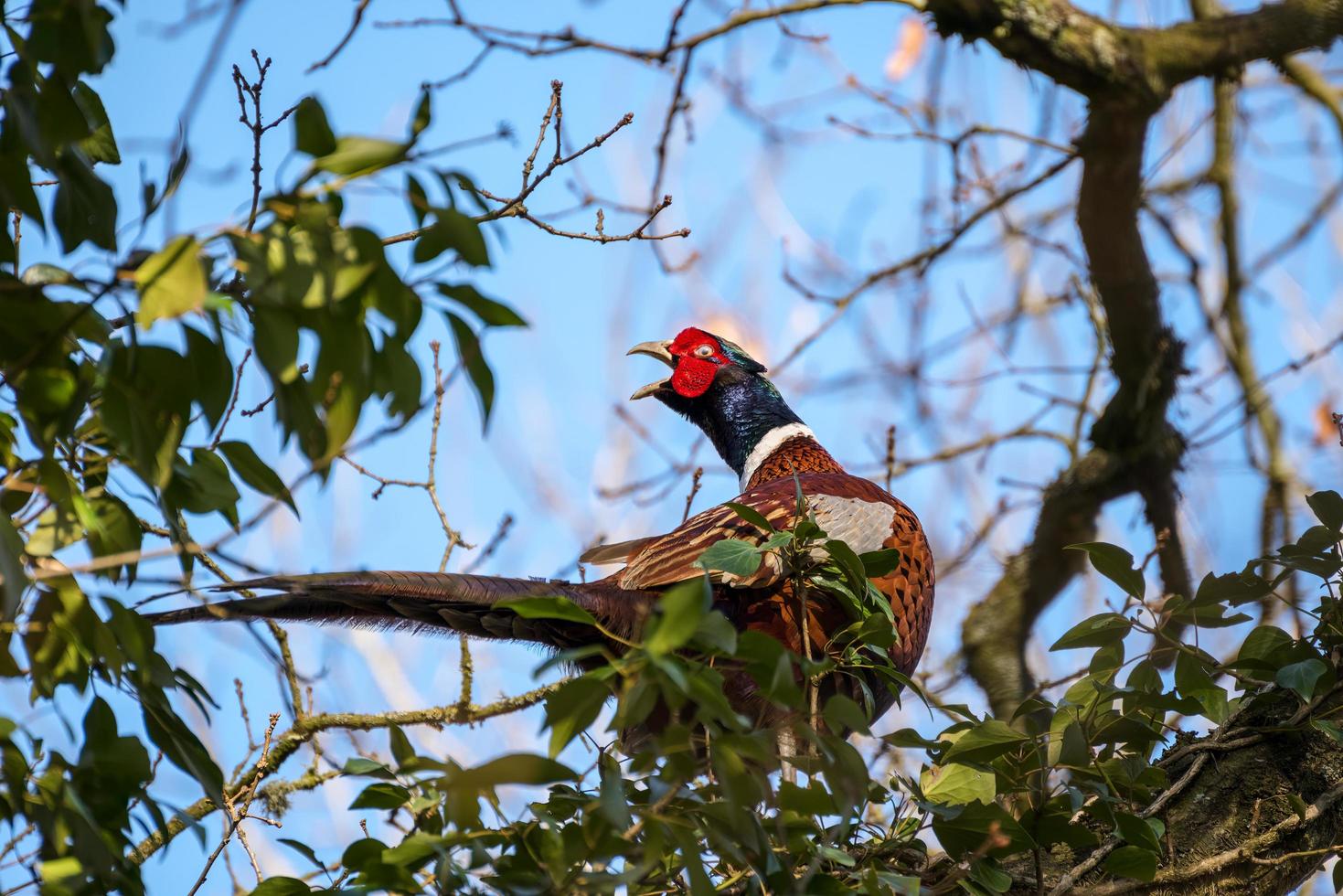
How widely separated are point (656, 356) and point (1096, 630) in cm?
216

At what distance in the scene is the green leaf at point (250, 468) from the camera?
1467 mm

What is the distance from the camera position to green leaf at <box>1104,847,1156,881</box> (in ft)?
6.68

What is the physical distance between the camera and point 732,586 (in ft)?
8.80

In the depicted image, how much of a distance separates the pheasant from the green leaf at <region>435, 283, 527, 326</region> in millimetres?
469

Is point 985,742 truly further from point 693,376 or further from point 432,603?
point 693,376

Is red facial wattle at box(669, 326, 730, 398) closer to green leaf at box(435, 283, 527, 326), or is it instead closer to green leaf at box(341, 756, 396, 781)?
green leaf at box(341, 756, 396, 781)

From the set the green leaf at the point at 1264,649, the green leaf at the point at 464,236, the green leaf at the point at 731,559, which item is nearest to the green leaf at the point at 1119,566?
the green leaf at the point at 1264,649

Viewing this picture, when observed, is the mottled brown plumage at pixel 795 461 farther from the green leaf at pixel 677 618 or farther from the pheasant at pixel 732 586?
the green leaf at pixel 677 618

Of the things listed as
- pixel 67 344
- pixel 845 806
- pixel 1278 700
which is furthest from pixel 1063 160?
pixel 67 344

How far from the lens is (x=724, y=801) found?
142 centimetres

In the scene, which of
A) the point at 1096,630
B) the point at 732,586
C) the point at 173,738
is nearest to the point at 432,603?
the point at 732,586

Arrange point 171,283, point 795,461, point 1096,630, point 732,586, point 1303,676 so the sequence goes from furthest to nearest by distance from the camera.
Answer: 1. point 795,461
2. point 732,586
3. point 1096,630
4. point 1303,676
5. point 171,283

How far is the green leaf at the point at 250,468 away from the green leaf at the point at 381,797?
407mm

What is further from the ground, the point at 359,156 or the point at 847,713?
the point at 359,156
